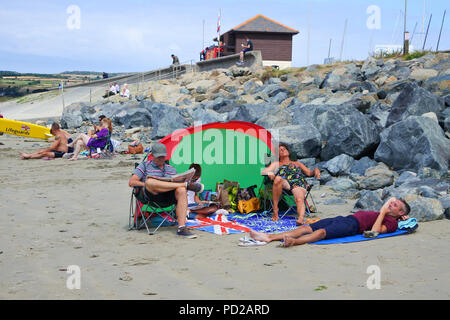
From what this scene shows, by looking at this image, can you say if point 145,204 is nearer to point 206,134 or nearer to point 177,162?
point 177,162

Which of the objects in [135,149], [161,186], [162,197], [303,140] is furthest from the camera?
[135,149]

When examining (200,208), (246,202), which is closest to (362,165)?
(246,202)

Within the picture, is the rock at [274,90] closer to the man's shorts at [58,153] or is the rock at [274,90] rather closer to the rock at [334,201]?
the man's shorts at [58,153]

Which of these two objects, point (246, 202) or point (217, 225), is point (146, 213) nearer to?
point (217, 225)

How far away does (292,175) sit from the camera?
23.5 ft

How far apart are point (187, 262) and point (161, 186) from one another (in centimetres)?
146

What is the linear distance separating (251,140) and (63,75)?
66.6 meters

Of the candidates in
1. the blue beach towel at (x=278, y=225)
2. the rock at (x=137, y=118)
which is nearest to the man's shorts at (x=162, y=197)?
the blue beach towel at (x=278, y=225)

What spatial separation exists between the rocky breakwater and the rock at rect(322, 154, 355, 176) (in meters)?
0.02

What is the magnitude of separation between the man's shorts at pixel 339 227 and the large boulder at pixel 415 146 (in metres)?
3.61

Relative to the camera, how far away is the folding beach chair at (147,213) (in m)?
6.35

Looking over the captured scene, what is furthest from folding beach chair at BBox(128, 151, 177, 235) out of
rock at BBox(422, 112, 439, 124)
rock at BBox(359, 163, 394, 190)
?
rock at BBox(422, 112, 439, 124)
